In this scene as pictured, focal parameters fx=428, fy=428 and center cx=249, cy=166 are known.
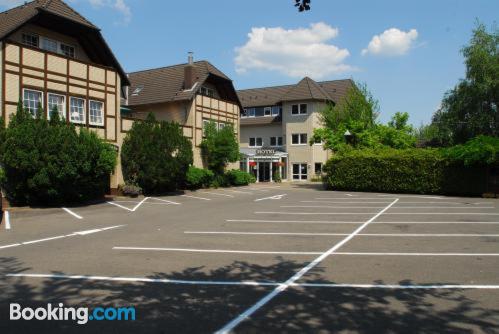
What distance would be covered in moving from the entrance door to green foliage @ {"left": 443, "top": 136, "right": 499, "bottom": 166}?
21.0 meters

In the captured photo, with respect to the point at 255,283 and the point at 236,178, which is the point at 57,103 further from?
the point at 255,283

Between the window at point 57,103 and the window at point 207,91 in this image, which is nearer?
the window at point 57,103

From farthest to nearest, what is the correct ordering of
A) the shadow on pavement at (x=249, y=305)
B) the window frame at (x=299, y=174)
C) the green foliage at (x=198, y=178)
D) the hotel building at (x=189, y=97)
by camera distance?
1. the window frame at (x=299, y=174)
2. the hotel building at (x=189, y=97)
3. the green foliage at (x=198, y=178)
4. the shadow on pavement at (x=249, y=305)

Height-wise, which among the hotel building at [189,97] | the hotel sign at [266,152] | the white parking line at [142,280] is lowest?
the white parking line at [142,280]

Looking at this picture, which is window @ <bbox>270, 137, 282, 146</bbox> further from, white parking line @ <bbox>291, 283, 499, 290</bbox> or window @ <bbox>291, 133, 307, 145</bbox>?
white parking line @ <bbox>291, 283, 499, 290</bbox>

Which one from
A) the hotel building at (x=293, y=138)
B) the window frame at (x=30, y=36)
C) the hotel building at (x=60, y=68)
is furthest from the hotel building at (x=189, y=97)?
the window frame at (x=30, y=36)

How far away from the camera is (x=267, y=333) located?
4.45m

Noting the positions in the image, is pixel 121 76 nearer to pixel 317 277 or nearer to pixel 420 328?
pixel 317 277

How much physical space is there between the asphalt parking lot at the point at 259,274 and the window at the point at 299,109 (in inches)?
1203

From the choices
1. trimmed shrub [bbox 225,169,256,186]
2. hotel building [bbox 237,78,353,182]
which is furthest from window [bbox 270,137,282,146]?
trimmed shrub [bbox 225,169,256,186]

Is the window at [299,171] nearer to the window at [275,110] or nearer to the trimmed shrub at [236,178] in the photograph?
the window at [275,110]

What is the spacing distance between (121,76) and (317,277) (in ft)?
67.3

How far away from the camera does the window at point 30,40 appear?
19.5 m

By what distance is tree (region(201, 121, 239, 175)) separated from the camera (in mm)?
30750
